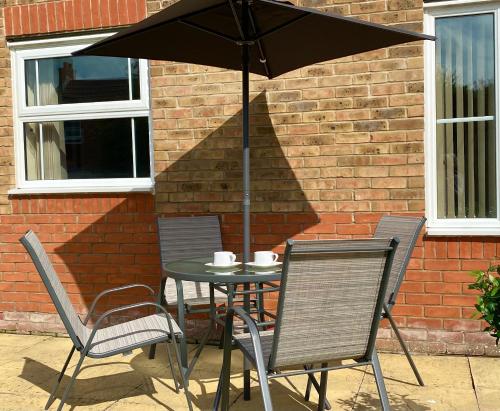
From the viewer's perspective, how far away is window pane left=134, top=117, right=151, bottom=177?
202 inches

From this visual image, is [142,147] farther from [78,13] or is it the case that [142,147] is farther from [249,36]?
[249,36]

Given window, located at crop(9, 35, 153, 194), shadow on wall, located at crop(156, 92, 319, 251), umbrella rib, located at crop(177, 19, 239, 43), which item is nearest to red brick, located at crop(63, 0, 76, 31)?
window, located at crop(9, 35, 153, 194)

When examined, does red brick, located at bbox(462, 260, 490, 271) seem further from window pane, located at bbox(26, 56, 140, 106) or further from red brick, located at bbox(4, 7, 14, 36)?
red brick, located at bbox(4, 7, 14, 36)

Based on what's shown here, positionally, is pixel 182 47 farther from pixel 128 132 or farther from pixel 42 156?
pixel 42 156

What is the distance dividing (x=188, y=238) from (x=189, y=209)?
33cm

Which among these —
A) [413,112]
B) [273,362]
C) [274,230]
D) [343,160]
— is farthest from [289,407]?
[413,112]

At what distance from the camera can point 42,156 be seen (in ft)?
18.0

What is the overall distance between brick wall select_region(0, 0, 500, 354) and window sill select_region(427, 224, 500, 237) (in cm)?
5

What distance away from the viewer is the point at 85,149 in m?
5.36

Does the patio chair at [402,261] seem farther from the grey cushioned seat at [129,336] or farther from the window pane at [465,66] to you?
the grey cushioned seat at [129,336]

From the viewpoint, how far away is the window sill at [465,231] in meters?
4.30

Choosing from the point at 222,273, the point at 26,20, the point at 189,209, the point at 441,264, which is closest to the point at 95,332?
the point at 222,273

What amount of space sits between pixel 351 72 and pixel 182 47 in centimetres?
139

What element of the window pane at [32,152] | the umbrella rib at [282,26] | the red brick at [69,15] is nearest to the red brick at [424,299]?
the umbrella rib at [282,26]
